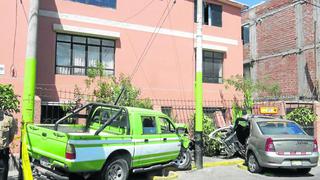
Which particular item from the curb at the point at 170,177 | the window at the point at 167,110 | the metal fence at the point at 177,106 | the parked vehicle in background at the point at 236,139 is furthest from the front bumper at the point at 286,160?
the window at the point at 167,110

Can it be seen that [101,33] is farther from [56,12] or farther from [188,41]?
[188,41]

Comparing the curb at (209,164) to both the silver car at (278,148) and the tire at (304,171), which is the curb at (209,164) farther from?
the tire at (304,171)

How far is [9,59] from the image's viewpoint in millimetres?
15727

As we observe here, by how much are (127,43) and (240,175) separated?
362 inches

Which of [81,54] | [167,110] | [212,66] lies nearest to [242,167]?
[167,110]

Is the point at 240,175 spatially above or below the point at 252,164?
below

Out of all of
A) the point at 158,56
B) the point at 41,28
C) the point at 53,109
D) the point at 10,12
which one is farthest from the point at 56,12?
the point at 158,56

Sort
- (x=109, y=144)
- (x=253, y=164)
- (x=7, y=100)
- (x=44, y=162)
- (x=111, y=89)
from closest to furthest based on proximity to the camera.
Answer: (x=44, y=162) → (x=109, y=144) → (x=7, y=100) → (x=253, y=164) → (x=111, y=89)

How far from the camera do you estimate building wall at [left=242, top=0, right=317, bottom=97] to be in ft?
92.7

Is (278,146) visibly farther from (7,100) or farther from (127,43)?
(127,43)

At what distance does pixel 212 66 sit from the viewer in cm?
2267

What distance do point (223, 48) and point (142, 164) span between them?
13.2 meters

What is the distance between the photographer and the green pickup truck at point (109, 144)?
29.3 feet

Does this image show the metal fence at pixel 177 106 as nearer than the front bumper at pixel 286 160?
No
